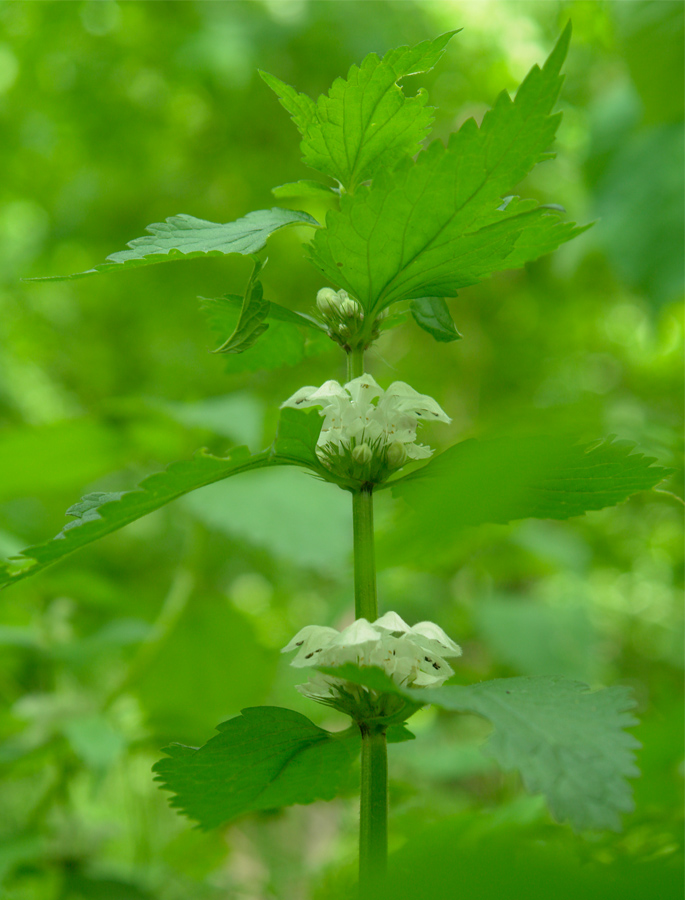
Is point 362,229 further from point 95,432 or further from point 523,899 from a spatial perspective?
point 95,432

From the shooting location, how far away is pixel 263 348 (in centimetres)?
35

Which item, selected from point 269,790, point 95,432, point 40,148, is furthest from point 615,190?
point 40,148

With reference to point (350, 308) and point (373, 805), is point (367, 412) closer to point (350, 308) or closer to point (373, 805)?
point (350, 308)

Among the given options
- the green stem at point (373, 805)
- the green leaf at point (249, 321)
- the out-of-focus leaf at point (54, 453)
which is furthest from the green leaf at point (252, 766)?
the out-of-focus leaf at point (54, 453)

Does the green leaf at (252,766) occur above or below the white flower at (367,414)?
below

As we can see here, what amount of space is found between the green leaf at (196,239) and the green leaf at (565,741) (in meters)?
0.16

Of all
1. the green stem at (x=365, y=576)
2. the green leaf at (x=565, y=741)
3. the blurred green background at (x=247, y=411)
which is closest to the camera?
the green leaf at (x=565, y=741)

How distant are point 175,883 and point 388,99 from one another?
0.80 m

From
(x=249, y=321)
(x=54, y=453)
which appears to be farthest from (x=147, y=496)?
(x=54, y=453)

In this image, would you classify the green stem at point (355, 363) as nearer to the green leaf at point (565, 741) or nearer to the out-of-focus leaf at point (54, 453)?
the green leaf at point (565, 741)

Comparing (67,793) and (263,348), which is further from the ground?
(263,348)

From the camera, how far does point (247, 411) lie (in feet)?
2.70

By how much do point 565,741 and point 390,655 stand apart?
0.29 feet

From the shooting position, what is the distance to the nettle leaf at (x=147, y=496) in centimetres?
26
